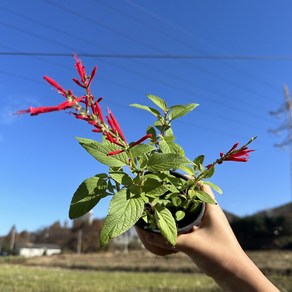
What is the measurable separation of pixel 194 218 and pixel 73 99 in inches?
13.7

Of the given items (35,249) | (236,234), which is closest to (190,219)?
(236,234)

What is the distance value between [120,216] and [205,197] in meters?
0.17

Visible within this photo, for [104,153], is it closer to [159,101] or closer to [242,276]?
[159,101]

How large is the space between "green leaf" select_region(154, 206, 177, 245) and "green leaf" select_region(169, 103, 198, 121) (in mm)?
165

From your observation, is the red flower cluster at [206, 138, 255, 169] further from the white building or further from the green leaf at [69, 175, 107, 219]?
the white building

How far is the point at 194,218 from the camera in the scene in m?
0.64

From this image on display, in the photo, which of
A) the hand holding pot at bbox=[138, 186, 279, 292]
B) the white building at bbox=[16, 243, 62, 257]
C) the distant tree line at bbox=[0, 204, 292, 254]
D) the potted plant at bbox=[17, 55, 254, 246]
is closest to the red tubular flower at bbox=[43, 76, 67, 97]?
the potted plant at bbox=[17, 55, 254, 246]

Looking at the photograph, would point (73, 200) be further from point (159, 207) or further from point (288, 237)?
point (288, 237)

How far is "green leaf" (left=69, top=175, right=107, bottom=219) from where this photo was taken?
505mm

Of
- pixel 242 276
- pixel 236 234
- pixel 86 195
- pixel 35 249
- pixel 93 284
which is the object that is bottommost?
pixel 242 276

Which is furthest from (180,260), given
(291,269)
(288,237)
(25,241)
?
(25,241)

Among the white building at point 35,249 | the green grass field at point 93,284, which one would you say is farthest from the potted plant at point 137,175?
the white building at point 35,249

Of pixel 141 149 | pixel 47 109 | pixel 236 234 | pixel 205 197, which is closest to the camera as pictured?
pixel 47 109

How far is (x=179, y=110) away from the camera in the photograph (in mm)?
624
